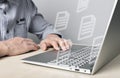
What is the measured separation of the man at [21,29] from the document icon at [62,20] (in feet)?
1.21

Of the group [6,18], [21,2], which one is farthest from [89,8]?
[6,18]

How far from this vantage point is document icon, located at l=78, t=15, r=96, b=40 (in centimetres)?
202

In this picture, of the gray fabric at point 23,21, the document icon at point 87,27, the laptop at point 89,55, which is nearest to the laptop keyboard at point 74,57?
the laptop at point 89,55

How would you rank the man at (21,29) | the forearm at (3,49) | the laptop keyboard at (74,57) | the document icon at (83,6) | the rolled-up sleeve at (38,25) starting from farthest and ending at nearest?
the document icon at (83,6)
the rolled-up sleeve at (38,25)
the man at (21,29)
the forearm at (3,49)
the laptop keyboard at (74,57)

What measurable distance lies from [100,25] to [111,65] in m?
1.11

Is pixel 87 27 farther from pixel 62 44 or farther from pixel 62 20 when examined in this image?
pixel 62 44

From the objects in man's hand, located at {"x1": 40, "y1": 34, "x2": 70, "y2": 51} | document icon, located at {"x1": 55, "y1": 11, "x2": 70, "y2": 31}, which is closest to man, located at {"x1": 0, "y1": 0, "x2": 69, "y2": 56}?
man's hand, located at {"x1": 40, "y1": 34, "x2": 70, "y2": 51}

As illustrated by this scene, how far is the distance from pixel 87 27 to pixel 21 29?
0.63 metres

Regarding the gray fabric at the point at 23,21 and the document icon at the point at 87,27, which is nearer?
the gray fabric at the point at 23,21

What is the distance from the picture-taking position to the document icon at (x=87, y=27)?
6.63ft

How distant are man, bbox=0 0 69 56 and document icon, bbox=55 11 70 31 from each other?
1.21 ft

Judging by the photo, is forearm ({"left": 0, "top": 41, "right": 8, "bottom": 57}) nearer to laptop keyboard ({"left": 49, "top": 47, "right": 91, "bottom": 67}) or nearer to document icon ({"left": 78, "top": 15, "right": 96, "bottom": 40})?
laptop keyboard ({"left": 49, "top": 47, "right": 91, "bottom": 67})

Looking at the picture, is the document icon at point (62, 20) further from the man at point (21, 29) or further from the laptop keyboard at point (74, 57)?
the laptop keyboard at point (74, 57)

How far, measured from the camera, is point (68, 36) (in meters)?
2.11
